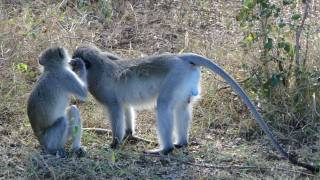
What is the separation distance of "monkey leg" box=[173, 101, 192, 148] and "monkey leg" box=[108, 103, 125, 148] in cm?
47

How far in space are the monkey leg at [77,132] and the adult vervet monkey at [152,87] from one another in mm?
328

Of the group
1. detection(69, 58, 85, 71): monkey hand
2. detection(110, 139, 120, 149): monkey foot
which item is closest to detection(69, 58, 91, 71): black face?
detection(69, 58, 85, 71): monkey hand

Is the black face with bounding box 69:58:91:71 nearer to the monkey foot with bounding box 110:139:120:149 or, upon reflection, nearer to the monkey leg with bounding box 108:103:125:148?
the monkey leg with bounding box 108:103:125:148

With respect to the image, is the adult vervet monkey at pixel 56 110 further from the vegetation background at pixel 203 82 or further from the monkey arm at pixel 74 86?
the vegetation background at pixel 203 82

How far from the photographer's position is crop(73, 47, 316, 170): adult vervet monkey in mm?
6008

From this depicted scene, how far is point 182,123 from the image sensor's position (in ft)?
20.8

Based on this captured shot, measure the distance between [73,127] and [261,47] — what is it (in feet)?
7.31

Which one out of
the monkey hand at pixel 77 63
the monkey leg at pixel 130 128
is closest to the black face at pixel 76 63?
the monkey hand at pixel 77 63

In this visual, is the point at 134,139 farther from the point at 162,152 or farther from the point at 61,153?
the point at 61,153

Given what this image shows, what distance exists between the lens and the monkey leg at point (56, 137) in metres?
6.00

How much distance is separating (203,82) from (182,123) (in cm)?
107

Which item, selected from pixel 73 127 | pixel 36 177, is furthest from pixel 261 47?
pixel 36 177

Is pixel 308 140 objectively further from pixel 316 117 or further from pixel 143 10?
pixel 143 10

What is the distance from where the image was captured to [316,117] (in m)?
6.59
